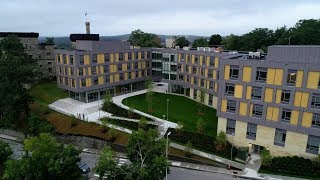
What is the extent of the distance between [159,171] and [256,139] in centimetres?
2241

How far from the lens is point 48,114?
67.2m

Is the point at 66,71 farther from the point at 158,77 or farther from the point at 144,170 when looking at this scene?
the point at 144,170

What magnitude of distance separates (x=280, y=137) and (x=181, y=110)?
89.3 ft

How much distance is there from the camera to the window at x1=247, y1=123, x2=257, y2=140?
48.9 meters

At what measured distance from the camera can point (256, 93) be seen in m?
47.6

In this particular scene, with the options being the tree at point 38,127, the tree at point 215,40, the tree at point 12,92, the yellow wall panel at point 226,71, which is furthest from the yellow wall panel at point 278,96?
the tree at point 215,40

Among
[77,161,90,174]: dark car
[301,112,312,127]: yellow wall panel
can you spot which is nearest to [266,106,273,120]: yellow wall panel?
[301,112,312,127]: yellow wall panel

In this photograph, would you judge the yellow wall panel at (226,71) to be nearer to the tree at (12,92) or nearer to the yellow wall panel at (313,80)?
the yellow wall panel at (313,80)

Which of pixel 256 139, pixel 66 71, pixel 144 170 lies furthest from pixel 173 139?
pixel 66 71

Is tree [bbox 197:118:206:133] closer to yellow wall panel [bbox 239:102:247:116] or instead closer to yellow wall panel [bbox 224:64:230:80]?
yellow wall panel [bbox 239:102:247:116]

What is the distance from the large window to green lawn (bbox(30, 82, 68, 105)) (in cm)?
5716

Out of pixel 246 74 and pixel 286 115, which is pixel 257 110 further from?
pixel 246 74

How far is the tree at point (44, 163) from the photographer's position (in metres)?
34.4

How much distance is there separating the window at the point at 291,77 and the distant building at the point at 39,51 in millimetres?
80652
